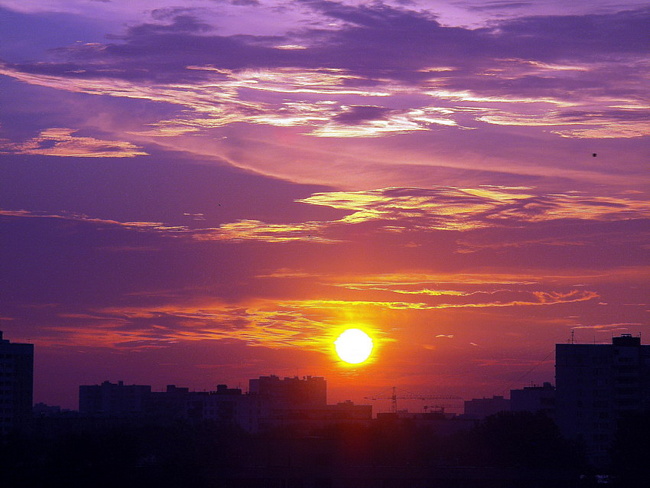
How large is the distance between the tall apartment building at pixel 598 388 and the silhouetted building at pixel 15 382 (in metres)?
60.7

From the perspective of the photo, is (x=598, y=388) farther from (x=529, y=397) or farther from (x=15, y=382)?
(x=15, y=382)

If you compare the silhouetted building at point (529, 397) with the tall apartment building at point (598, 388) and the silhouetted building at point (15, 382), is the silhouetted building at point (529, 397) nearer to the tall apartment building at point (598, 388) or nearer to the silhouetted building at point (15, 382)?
the tall apartment building at point (598, 388)

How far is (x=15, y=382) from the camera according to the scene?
121625 mm

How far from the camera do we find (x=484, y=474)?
63438mm

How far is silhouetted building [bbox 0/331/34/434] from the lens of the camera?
119 m

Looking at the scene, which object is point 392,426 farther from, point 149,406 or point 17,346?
point 149,406

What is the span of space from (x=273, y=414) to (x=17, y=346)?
198 feet

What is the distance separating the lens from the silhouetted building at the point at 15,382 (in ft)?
391

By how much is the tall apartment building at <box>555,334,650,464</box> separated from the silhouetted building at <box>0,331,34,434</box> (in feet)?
199

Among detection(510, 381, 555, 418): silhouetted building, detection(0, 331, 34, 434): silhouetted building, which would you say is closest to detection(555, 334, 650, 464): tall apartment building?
detection(510, 381, 555, 418): silhouetted building

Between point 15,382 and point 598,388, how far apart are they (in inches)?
2627

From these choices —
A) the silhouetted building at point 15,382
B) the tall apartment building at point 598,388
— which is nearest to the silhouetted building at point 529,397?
the tall apartment building at point 598,388

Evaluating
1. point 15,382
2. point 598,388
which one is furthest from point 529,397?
point 15,382

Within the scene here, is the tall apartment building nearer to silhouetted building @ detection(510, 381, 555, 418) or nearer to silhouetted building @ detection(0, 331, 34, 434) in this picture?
silhouetted building @ detection(510, 381, 555, 418)
